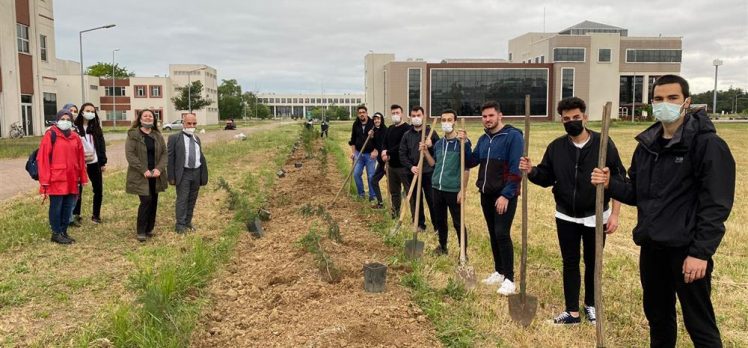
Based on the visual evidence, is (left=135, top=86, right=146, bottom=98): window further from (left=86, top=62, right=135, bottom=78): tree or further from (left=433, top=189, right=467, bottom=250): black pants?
(left=433, top=189, right=467, bottom=250): black pants

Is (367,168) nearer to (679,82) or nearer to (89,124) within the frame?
(89,124)

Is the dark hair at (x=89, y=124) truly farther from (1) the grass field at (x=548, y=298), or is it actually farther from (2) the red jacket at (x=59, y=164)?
(1) the grass field at (x=548, y=298)

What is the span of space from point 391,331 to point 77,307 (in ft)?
8.83

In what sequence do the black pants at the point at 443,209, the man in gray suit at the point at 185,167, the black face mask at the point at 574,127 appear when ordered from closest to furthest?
the black face mask at the point at 574,127 → the black pants at the point at 443,209 → the man in gray suit at the point at 185,167

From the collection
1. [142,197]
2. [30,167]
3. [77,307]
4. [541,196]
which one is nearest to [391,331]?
[77,307]

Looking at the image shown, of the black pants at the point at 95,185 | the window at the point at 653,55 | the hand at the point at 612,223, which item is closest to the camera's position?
the hand at the point at 612,223

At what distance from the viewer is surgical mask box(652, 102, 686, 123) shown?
312cm

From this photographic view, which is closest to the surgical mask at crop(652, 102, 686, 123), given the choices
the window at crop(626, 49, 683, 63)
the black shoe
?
the black shoe

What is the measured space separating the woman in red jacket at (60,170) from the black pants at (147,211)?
2.57 feet

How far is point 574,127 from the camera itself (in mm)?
4176

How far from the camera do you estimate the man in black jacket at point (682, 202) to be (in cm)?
292

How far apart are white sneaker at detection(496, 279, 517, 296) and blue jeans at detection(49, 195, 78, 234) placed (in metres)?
5.19

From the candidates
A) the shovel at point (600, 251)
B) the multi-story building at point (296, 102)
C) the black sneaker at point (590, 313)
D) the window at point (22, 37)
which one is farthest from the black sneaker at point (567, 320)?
the multi-story building at point (296, 102)

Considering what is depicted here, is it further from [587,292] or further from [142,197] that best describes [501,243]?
[142,197]
